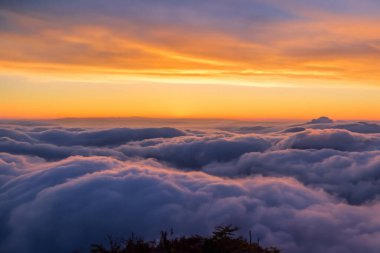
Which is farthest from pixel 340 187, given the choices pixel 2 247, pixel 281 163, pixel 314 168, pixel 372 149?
pixel 2 247

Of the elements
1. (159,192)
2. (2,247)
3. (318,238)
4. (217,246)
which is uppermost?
(217,246)

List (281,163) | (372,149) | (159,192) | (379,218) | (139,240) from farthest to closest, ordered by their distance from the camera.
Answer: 1. (372,149)
2. (281,163)
3. (379,218)
4. (159,192)
5. (139,240)

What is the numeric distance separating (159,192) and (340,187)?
76.5m

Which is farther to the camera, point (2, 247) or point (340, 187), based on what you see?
point (340, 187)

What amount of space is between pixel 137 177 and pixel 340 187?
252ft

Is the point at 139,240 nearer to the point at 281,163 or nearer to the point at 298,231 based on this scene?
the point at 298,231

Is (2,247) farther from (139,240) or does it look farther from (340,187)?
(340,187)

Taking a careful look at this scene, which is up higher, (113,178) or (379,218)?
(113,178)

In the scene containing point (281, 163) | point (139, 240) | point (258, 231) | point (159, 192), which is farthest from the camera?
point (281, 163)

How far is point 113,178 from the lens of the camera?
315 feet

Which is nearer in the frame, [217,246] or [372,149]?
[217,246]

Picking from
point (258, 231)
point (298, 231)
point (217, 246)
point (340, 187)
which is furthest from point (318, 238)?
point (217, 246)

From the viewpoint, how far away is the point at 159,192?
296 ft

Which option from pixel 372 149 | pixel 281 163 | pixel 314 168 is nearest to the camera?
pixel 314 168
